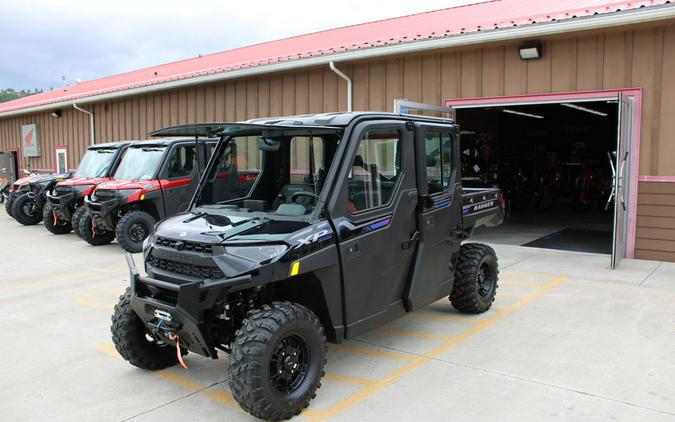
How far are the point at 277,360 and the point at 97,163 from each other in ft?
32.1

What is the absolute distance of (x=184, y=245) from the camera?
378 cm

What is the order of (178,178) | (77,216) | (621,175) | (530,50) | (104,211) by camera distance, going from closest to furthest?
(621,175), (530,50), (104,211), (178,178), (77,216)

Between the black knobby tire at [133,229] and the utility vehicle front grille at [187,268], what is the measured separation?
5804 millimetres

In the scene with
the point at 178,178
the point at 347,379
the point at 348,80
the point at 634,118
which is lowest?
the point at 347,379

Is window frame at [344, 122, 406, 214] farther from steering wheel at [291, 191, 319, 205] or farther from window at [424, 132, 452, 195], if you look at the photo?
window at [424, 132, 452, 195]

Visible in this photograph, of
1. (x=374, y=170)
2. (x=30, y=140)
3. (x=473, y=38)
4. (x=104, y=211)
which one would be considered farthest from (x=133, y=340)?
(x=30, y=140)

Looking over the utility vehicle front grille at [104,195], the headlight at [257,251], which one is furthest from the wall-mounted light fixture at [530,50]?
the utility vehicle front grille at [104,195]

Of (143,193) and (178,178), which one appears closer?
(143,193)

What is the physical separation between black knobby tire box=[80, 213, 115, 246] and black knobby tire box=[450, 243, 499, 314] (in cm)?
726

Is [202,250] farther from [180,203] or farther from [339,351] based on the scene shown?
[180,203]

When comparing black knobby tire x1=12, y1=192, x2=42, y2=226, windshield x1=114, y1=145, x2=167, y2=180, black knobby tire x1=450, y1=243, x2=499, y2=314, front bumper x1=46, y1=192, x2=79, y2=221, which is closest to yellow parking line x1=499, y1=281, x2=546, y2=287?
black knobby tire x1=450, y1=243, x2=499, y2=314

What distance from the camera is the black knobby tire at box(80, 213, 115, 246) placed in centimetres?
1027

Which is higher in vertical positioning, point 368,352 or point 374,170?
point 374,170

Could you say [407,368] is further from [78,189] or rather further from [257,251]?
[78,189]
